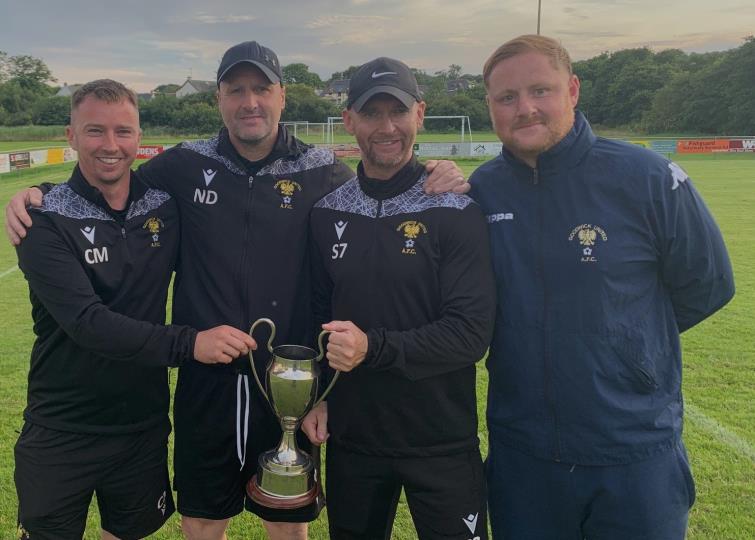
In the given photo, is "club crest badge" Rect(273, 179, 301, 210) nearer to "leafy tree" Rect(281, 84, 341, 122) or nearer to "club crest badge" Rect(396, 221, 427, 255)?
"club crest badge" Rect(396, 221, 427, 255)

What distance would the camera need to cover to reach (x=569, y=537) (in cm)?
237

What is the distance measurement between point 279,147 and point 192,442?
56.0 inches

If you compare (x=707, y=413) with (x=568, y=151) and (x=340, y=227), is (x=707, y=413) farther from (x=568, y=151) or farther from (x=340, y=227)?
(x=340, y=227)

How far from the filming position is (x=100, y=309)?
2.46 m

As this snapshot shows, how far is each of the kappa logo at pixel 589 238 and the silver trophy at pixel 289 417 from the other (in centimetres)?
99

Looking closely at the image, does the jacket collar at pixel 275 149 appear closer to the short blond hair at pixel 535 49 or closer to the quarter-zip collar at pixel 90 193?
the quarter-zip collar at pixel 90 193

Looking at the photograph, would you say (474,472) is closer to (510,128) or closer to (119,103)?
(510,128)

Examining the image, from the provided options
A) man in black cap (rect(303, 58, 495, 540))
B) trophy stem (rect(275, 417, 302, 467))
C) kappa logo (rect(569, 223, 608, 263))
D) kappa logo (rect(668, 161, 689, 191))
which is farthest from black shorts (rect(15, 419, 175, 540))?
kappa logo (rect(668, 161, 689, 191))

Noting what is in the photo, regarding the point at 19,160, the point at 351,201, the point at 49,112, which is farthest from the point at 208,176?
the point at 49,112

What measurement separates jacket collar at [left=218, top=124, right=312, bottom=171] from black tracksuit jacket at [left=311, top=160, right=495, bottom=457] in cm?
63

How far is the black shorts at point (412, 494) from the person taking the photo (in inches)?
96.0

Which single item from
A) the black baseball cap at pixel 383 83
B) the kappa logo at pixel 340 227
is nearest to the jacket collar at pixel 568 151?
the black baseball cap at pixel 383 83

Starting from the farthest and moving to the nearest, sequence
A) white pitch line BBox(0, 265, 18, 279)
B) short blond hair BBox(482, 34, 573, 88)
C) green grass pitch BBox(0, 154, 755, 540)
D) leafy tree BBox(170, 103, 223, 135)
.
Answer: leafy tree BBox(170, 103, 223, 135), white pitch line BBox(0, 265, 18, 279), green grass pitch BBox(0, 154, 755, 540), short blond hair BBox(482, 34, 573, 88)

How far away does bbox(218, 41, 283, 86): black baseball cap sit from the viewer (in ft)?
9.56
